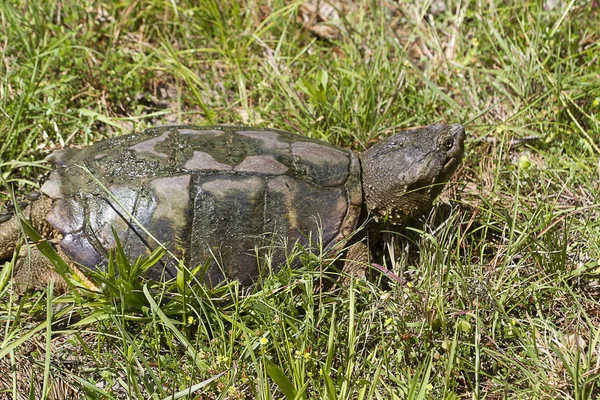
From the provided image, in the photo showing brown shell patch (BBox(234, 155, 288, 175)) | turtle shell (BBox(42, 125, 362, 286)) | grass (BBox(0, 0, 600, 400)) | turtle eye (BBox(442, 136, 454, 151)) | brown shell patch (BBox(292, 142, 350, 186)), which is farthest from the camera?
turtle eye (BBox(442, 136, 454, 151))

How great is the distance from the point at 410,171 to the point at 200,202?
3.69 feet

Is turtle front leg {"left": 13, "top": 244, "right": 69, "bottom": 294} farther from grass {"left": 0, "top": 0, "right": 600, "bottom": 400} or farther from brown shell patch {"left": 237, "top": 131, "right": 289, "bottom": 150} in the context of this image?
brown shell patch {"left": 237, "top": 131, "right": 289, "bottom": 150}

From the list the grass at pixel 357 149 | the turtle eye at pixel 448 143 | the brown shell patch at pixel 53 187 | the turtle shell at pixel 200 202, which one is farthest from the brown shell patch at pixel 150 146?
the turtle eye at pixel 448 143

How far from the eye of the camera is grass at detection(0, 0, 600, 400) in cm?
288

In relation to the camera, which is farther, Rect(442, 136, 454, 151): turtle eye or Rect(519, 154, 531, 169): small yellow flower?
Rect(519, 154, 531, 169): small yellow flower

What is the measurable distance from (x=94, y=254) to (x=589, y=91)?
3199 millimetres

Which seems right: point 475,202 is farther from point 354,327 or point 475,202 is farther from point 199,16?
point 199,16

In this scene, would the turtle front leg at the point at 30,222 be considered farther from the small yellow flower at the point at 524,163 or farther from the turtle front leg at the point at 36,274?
the small yellow flower at the point at 524,163

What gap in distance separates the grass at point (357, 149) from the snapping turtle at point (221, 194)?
0.61 feet

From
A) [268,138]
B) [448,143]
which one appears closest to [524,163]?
[448,143]

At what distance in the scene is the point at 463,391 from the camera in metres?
2.94

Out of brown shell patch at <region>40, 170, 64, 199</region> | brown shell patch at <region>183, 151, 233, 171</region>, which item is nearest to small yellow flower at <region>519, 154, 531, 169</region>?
brown shell patch at <region>183, 151, 233, 171</region>

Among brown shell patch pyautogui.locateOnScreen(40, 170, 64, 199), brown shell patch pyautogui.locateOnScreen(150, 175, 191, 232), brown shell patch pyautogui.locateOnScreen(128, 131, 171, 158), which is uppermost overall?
brown shell patch pyautogui.locateOnScreen(128, 131, 171, 158)

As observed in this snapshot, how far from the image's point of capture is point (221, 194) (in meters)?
3.17
